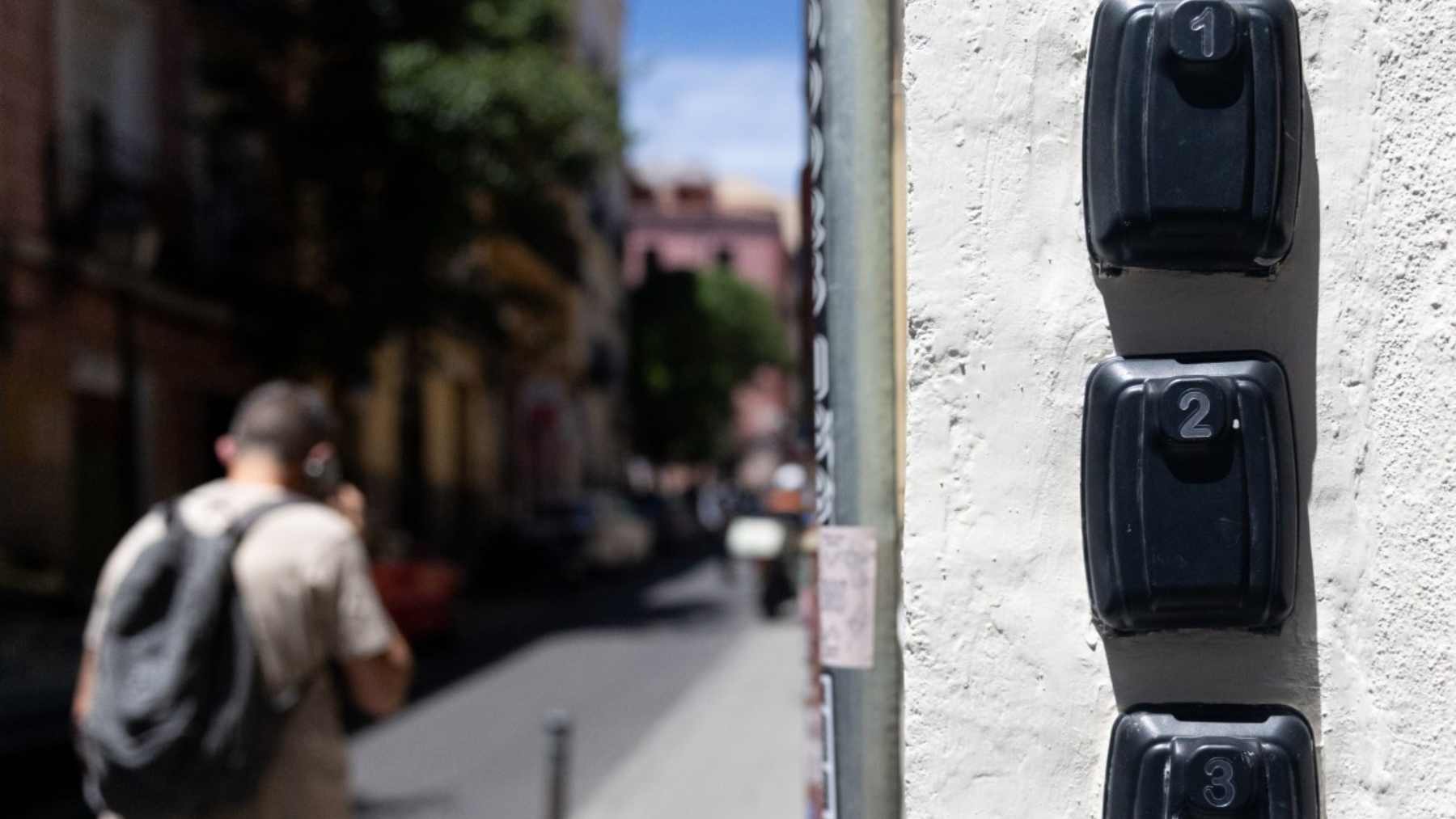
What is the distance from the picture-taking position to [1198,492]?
192cm

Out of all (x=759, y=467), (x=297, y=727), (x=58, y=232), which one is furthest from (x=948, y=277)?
(x=759, y=467)

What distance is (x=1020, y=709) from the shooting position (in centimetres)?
206

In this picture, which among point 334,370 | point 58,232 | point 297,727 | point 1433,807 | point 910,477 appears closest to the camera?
point 1433,807

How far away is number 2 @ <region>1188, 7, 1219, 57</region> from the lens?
6.26ft

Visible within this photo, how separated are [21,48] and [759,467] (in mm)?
81870

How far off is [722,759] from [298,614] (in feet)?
24.0

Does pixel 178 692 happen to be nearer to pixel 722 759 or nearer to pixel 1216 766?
pixel 1216 766

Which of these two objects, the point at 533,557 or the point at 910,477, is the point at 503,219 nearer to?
the point at 533,557

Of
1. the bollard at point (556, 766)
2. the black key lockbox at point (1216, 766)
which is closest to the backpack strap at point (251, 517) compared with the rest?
the black key lockbox at point (1216, 766)

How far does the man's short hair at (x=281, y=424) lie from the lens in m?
3.88

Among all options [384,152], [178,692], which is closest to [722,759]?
[178,692]

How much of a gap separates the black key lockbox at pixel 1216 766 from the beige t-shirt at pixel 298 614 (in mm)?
2120

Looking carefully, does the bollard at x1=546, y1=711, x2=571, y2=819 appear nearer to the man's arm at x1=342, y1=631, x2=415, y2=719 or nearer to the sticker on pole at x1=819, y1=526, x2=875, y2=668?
the man's arm at x1=342, y1=631, x2=415, y2=719

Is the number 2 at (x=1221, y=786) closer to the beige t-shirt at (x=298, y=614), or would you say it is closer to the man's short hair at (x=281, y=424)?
the beige t-shirt at (x=298, y=614)
